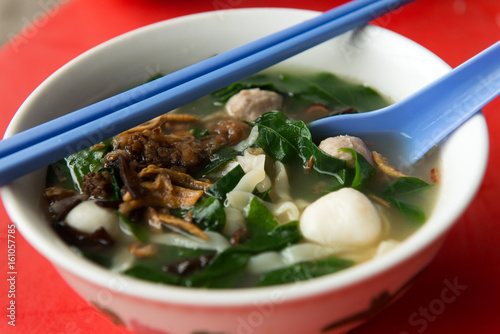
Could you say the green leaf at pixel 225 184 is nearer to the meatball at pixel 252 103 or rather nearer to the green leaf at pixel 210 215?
the green leaf at pixel 210 215

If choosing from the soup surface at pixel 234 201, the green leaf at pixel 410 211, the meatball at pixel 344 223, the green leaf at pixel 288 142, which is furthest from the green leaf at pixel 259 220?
the green leaf at pixel 410 211

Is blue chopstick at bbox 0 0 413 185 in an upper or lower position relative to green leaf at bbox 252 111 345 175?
upper

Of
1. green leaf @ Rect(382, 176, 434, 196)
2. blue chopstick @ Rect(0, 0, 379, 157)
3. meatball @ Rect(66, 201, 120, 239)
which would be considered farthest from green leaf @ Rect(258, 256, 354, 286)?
blue chopstick @ Rect(0, 0, 379, 157)

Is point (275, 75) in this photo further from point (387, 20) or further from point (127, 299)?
point (127, 299)

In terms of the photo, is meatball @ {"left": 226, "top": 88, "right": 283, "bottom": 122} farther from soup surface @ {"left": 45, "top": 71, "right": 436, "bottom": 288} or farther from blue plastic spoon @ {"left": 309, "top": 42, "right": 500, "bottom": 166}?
blue plastic spoon @ {"left": 309, "top": 42, "right": 500, "bottom": 166}

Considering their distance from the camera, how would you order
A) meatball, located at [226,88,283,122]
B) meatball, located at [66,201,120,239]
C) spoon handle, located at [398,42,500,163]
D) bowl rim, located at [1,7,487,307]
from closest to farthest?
bowl rim, located at [1,7,487,307]
meatball, located at [66,201,120,239]
spoon handle, located at [398,42,500,163]
meatball, located at [226,88,283,122]

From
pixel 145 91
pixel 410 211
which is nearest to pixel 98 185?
pixel 145 91

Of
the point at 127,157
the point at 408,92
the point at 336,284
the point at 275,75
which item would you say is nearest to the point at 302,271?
the point at 336,284
